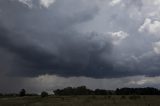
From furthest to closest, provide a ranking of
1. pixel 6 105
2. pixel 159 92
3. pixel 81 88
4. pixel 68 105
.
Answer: pixel 81 88 < pixel 159 92 < pixel 6 105 < pixel 68 105

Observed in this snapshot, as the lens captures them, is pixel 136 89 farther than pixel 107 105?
Yes

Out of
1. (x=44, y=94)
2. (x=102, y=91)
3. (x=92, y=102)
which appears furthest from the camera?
(x=102, y=91)

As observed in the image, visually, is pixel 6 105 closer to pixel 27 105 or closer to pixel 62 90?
pixel 27 105

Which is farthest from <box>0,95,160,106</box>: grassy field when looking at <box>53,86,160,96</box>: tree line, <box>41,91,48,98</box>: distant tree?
<box>53,86,160,96</box>: tree line

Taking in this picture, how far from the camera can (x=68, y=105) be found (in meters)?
89.0

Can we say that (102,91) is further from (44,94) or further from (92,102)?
(92,102)

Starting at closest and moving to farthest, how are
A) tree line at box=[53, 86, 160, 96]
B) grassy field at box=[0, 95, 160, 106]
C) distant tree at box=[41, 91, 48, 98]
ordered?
grassy field at box=[0, 95, 160, 106]
distant tree at box=[41, 91, 48, 98]
tree line at box=[53, 86, 160, 96]

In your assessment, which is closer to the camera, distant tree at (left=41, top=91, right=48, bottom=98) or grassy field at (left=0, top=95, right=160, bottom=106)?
grassy field at (left=0, top=95, right=160, bottom=106)

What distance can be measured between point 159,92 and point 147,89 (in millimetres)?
9711

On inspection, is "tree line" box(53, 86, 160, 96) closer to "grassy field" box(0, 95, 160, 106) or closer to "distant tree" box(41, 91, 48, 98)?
"distant tree" box(41, 91, 48, 98)

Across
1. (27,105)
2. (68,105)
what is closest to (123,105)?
(68,105)

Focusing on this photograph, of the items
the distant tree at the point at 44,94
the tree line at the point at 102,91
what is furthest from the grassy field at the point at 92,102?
the tree line at the point at 102,91

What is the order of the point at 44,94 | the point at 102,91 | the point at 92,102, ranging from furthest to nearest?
the point at 102,91 → the point at 44,94 → the point at 92,102

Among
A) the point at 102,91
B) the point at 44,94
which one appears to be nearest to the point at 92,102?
the point at 44,94
